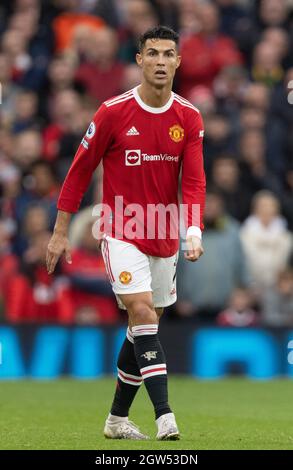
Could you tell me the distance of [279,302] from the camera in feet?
50.2

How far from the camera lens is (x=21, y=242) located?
51.3 feet

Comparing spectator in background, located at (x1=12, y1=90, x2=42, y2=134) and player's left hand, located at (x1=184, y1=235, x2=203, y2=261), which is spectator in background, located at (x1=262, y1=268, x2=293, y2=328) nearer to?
spectator in background, located at (x1=12, y1=90, x2=42, y2=134)

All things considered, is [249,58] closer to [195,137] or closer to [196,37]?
[196,37]

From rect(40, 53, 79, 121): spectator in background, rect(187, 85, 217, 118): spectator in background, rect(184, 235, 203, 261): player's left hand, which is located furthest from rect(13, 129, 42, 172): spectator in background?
rect(184, 235, 203, 261): player's left hand

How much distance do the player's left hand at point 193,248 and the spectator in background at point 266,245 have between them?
6785 mm

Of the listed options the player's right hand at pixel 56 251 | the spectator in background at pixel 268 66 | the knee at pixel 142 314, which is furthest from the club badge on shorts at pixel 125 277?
the spectator in background at pixel 268 66

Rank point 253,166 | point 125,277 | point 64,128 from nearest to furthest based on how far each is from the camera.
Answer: point 125,277
point 253,166
point 64,128

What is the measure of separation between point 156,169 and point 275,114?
803 cm

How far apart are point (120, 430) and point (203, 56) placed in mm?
9281

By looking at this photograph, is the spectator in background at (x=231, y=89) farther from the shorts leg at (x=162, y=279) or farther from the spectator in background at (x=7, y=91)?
the shorts leg at (x=162, y=279)

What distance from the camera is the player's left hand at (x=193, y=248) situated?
8531 mm

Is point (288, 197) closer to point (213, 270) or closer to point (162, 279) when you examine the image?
point (213, 270)

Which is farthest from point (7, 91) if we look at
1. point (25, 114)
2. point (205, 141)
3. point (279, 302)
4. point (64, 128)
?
point (279, 302)
